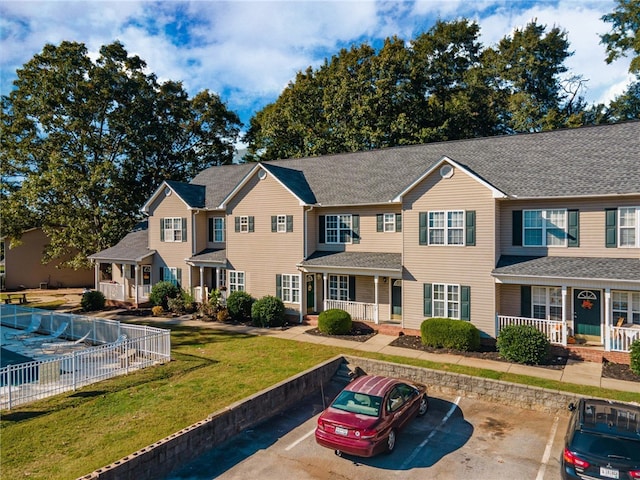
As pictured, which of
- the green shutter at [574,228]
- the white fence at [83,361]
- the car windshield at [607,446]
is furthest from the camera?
the green shutter at [574,228]

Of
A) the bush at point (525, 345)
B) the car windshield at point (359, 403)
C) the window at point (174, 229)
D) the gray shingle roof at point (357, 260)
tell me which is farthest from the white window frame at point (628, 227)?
the window at point (174, 229)

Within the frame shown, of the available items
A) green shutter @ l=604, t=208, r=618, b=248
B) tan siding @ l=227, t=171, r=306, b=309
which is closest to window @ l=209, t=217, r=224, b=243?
tan siding @ l=227, t=171, r=306, b=309

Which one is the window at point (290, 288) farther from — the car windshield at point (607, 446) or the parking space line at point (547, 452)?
the car windshield at point (607, 446)

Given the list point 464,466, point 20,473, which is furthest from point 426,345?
point 20,473

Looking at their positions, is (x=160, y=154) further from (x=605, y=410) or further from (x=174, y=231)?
(x=605, y=410)

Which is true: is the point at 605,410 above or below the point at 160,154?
below

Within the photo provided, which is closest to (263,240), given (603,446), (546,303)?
(546,303)

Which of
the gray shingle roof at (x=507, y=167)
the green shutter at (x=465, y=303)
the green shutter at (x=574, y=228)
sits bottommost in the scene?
the green shutter at (x=465, y=303)

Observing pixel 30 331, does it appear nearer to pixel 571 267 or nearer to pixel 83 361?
pixel 83 361
